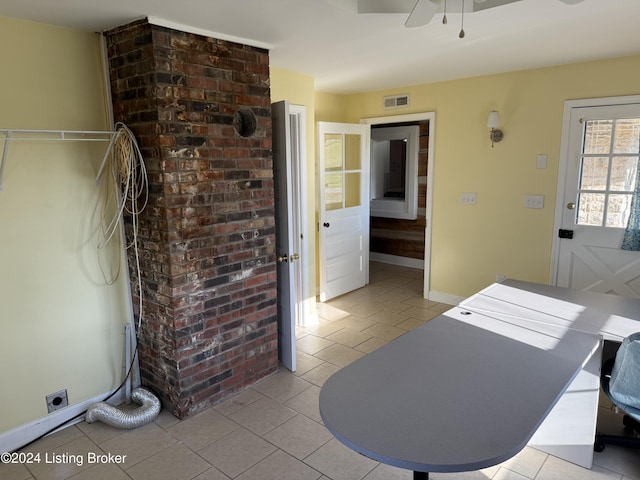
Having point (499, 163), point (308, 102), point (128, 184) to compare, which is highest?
point (308, 102)

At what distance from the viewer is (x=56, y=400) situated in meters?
2.54

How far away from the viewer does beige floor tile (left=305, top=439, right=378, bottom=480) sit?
2170 mm

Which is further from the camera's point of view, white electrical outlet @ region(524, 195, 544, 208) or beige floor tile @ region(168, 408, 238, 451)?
white electrical outlet @ region(524, 195, 544, 208)

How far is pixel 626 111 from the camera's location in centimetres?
336

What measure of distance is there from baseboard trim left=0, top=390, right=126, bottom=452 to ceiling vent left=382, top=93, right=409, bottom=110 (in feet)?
12.4

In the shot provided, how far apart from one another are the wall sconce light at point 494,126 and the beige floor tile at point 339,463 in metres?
3.02

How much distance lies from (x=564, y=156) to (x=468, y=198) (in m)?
0.92

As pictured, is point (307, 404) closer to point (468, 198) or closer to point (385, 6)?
point (385, 6)

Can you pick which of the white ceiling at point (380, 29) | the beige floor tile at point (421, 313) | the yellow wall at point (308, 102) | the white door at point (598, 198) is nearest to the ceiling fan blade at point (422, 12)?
the white ceiling at point (380, 29)

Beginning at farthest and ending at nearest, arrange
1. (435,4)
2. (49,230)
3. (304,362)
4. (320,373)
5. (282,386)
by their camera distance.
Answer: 1. (304,362)
2. (320,373)
3. (282,386)
4. (49,230)
5. (435,4)

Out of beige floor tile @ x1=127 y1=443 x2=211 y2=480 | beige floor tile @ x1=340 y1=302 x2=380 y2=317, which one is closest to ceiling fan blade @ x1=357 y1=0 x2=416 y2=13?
beige floor tile @ x1=127 y1=443 x2=211 y2=480

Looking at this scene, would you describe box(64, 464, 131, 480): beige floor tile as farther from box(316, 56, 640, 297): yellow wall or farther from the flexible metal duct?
box(316, 56, 640, 297): yellow wall

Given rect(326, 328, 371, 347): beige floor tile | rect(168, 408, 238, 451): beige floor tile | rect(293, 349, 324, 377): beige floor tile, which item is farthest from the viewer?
rect(326, 328, 371, 347): beige floor tile

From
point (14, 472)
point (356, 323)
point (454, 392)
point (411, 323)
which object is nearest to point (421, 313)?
point (411, 323)
